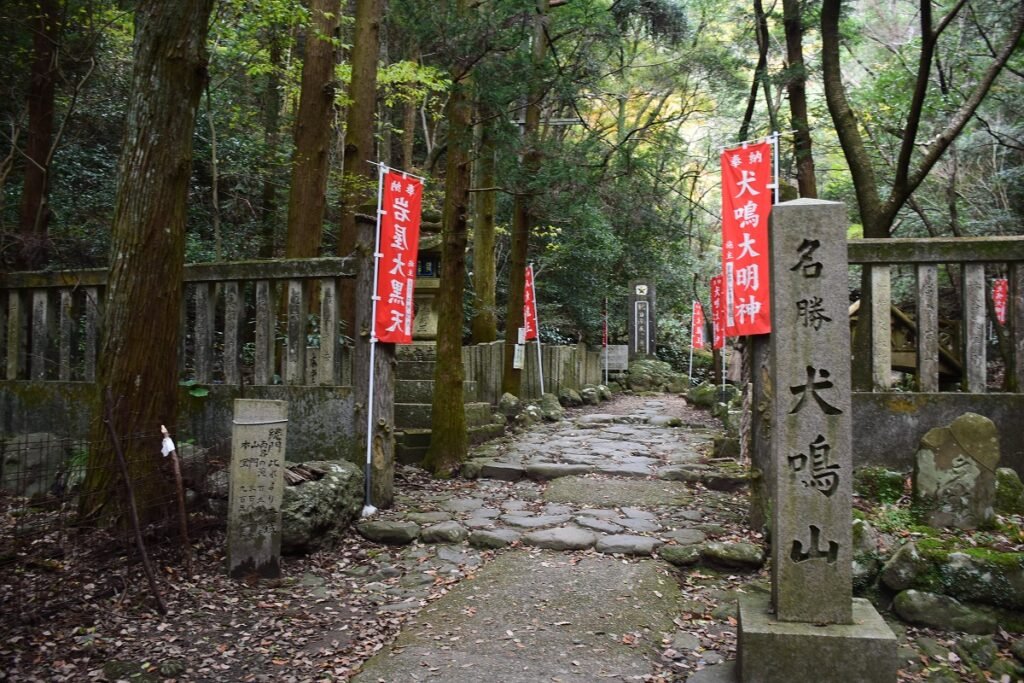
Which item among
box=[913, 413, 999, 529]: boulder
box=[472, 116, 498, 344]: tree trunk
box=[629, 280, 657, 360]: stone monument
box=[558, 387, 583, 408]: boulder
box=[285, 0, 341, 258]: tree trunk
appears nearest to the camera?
box=[913, 413, 999, 529]: boulder

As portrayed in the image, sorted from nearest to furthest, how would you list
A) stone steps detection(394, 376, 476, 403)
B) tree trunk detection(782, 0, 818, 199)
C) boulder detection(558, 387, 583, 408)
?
stone steps detection(394, 376, 476, 403), tree trunk detection(782, 0, 818, 199), boulder detection(558, 387, 583, 408)

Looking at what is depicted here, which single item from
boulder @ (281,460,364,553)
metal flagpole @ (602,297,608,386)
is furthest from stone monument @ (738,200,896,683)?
metal flagpole @ (602,297,608,386)

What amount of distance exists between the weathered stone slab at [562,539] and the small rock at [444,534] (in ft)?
1.89

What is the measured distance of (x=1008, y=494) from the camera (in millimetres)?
5211

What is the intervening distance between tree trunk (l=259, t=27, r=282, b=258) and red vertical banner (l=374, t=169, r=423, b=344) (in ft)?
21.8

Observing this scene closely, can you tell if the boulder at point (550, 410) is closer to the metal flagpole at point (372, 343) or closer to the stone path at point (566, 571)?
the stone path at point (566, 571)

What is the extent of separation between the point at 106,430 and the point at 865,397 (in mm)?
6296

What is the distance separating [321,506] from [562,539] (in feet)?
6.80

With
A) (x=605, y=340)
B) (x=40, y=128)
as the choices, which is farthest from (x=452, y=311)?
(x=605, y=340)

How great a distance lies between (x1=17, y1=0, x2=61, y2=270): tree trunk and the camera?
30.2ft

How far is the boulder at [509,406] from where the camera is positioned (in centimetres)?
1246

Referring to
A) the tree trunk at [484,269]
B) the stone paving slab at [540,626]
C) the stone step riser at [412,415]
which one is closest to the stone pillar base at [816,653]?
the stone paving slab at [540,626]

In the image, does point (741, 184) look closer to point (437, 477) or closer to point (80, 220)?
point (437, 477)

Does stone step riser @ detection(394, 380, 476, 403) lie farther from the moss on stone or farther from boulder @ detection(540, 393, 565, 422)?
the moss on stone
